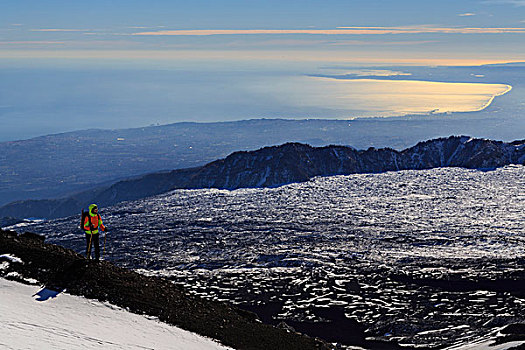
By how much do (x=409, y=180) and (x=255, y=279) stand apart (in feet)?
216

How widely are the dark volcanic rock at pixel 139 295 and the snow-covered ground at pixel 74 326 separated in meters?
0.79

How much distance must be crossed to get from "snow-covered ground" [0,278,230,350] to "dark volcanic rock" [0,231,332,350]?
0.79 m

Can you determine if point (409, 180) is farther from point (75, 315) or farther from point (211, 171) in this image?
point (75, 315)

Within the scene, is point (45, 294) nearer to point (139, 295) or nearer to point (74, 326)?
point (74, 326)

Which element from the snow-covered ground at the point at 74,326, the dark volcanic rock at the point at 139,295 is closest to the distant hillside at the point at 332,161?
the dark volcanic rock at the point at 139,295

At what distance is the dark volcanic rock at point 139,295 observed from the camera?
1094 inches

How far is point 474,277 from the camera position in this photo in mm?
56281

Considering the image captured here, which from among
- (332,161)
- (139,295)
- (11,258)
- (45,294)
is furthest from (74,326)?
(332,161)

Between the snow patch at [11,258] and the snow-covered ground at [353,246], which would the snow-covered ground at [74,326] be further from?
the snow-covered ground at [353,246]

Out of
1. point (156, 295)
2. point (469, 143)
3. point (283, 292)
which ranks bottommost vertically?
point (283, 292)

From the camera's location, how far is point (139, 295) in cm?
2902

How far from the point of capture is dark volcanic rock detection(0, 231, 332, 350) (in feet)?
91.2

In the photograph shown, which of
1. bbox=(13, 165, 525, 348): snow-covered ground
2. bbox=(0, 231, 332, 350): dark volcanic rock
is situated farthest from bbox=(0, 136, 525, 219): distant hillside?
bbox=(0, 231, 332, 350): dark volcanic rock

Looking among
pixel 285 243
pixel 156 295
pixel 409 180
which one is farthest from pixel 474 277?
pixel 409 180
